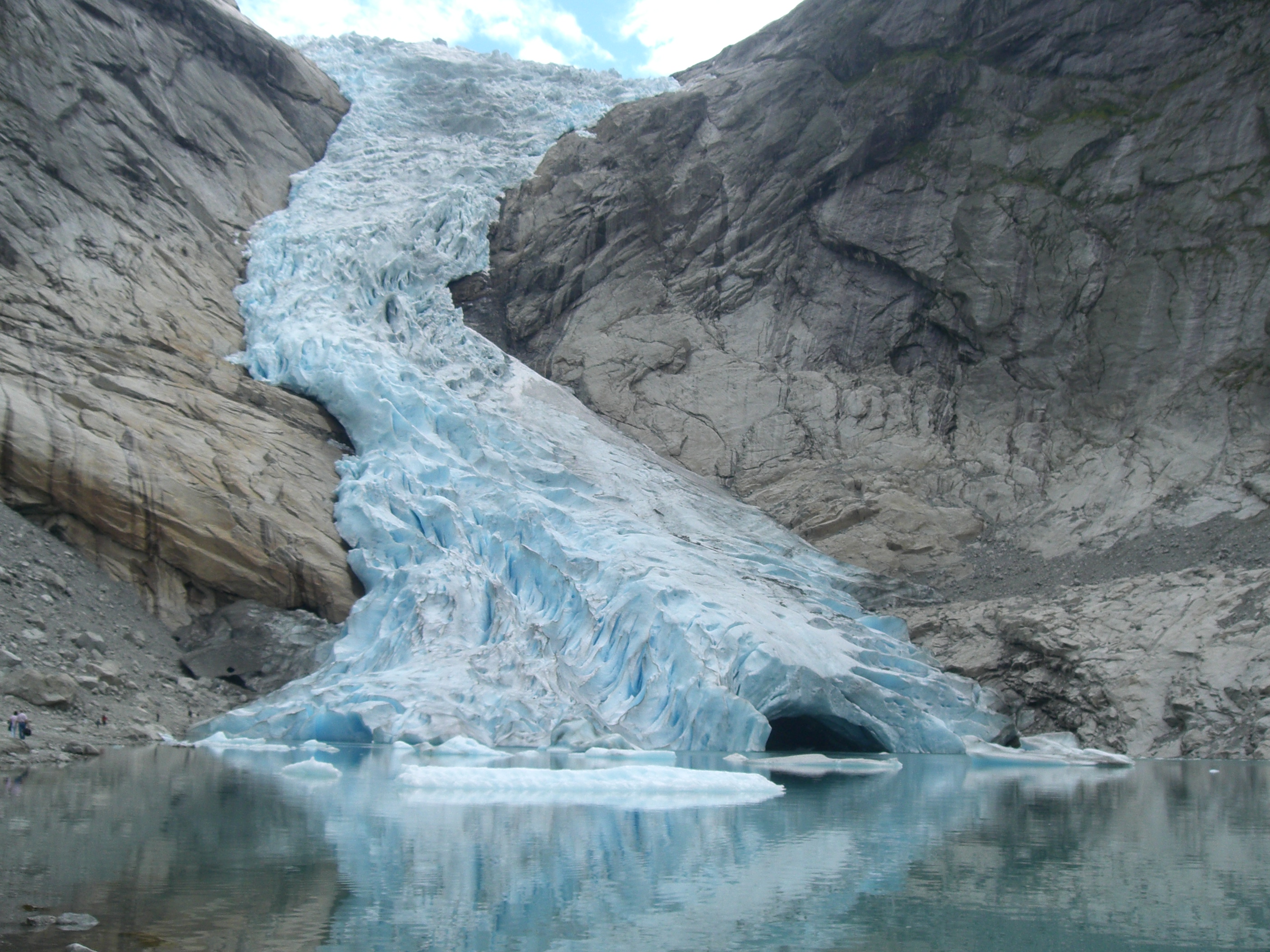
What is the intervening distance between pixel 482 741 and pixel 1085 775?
583 cm

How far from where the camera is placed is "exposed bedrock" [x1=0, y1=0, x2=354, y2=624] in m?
11.8

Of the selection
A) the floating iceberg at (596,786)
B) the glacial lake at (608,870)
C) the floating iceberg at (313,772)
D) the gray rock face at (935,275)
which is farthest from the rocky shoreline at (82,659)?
the gray rock face at (935,275)

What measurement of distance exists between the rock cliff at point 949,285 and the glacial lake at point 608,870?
7.23 m

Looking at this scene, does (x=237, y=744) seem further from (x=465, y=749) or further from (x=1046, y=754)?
(x=1046, y=754)

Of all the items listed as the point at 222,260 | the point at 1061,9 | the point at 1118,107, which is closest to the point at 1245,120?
the point at 1118,107

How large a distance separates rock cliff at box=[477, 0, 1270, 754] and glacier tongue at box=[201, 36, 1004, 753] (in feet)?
5.18

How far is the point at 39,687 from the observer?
30.1 ft

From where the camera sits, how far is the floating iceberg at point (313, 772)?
25.1 feet

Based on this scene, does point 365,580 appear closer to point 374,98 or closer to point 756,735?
point 756,735

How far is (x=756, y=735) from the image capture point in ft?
35.3

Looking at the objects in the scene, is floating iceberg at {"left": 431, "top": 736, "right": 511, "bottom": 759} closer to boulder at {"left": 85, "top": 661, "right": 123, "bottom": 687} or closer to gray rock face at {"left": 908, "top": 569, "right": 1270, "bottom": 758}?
boulder at {"left": 85, "top": 661, "right": 123, "bottom": 687}

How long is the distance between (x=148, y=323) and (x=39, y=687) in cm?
686

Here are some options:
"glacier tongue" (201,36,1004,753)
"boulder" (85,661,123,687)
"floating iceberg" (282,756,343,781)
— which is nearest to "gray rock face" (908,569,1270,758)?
"glacier tongue" (201,36,1004,753)

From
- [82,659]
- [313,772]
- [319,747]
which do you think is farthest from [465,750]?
[82,659]
